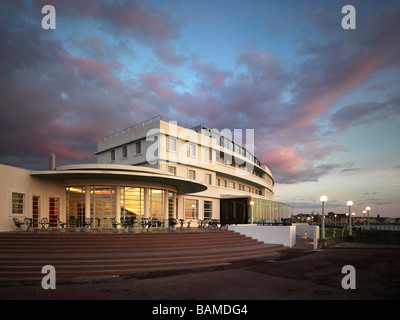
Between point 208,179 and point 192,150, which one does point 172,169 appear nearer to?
point 192,150

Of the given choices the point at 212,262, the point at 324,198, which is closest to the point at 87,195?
the point at 212,262

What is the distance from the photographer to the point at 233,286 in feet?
27.5

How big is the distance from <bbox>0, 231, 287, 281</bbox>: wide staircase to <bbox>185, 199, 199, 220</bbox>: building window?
13.3 meters

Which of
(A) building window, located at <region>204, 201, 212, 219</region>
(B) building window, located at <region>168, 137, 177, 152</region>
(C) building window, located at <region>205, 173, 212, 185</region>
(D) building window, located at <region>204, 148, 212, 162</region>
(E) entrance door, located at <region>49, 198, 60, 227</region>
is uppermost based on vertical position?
(B) building window, located at <region>168, 137, 177, 152</region>

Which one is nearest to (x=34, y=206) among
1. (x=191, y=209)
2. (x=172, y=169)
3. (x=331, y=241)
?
(x=172, y=169)

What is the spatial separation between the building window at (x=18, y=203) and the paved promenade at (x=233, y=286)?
10058 millimetres

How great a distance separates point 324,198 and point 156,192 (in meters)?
12.8

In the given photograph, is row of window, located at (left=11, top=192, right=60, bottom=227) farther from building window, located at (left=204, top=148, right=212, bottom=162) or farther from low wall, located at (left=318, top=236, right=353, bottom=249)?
low wall, located at (left=318, top=236, right=353, bottom=249)

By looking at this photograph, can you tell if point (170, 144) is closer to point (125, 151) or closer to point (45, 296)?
point (125, 151)

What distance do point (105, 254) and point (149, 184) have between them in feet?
31.6

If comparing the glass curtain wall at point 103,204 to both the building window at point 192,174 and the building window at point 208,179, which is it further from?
the building window at point 208,179

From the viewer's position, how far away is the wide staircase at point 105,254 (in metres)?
10.7

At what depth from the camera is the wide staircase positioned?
1074 cm

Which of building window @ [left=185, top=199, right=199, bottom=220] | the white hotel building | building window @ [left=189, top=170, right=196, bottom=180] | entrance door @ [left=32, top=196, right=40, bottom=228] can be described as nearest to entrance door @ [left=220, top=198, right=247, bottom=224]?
the white hotel building
